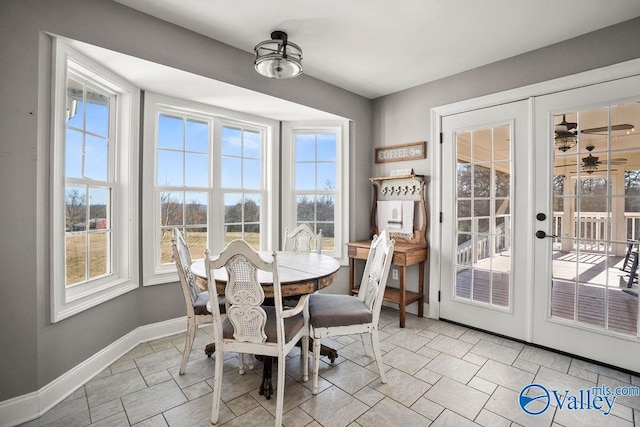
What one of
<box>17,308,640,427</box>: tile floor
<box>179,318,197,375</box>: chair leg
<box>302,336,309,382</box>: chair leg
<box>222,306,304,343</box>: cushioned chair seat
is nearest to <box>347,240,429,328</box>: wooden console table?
<box>17,308,640,427</box>: tile floor

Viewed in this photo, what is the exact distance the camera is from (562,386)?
213 cm

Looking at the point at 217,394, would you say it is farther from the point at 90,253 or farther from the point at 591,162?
the point at 591,162

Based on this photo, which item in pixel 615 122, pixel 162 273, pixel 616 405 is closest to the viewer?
pixel 616 405

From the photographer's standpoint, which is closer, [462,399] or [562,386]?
[462,399]

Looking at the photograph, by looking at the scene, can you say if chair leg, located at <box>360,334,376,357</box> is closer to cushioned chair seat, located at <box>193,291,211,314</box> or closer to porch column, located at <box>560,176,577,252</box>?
cushioned chair seat, located at <box>193,291,211,314</box>

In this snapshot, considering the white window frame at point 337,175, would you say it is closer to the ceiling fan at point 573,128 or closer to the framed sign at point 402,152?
the framed sign at point 402,152

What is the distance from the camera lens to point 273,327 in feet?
6.04

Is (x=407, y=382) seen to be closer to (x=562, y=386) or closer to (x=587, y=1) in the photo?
(x=562, y=386)

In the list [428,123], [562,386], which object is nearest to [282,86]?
[428,123]

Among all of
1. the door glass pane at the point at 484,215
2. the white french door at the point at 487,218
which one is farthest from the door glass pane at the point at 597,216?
the door glass pane at the point at 484,215

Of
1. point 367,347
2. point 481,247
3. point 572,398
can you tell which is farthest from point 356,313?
point 481,247

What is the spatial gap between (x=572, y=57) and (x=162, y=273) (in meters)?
4.04

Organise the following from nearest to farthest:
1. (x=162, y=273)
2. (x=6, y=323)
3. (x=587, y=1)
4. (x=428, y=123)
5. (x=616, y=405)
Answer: (x=6, y=323) < (x=616, y=405) < (x=587, y=1) < (x=162, y=273) < (x=428, y=123)

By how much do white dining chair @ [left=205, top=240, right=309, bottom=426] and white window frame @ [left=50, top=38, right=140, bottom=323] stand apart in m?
1.06
